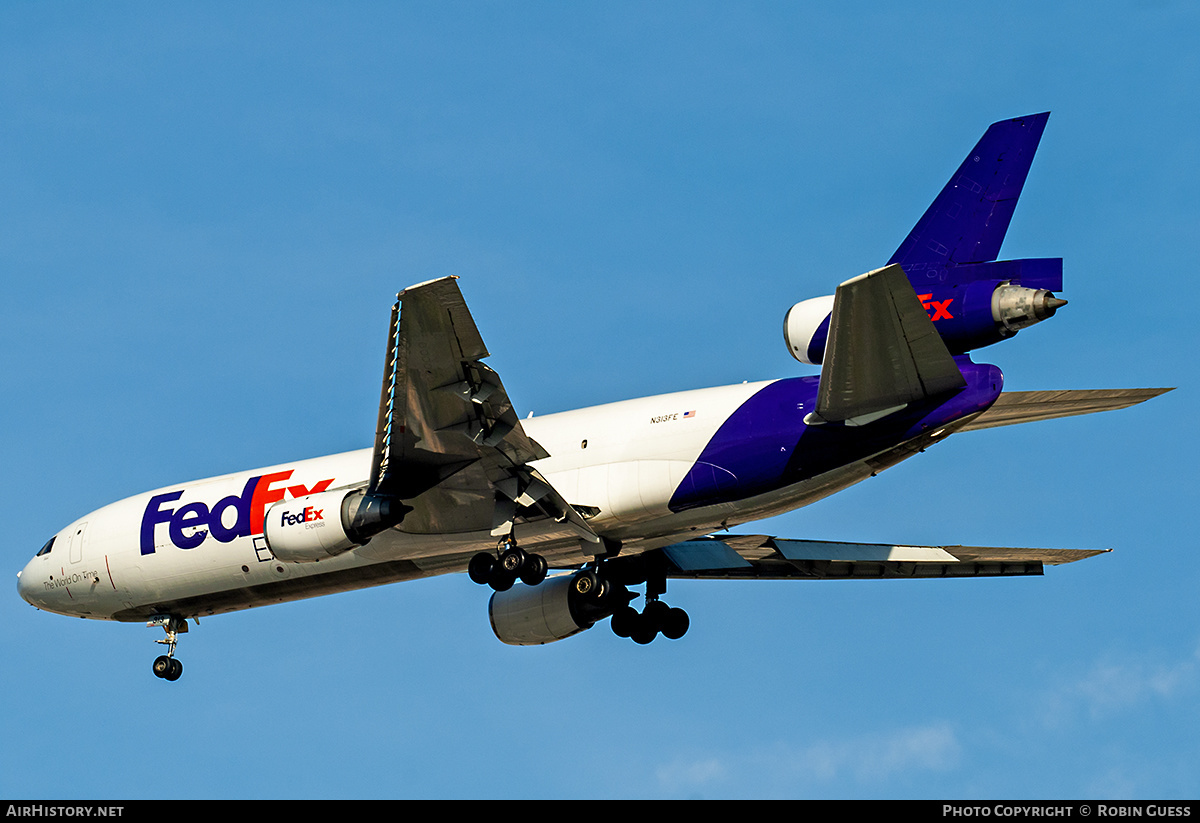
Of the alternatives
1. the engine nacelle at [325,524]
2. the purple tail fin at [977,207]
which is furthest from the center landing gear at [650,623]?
the purple tail fin at [977,207]

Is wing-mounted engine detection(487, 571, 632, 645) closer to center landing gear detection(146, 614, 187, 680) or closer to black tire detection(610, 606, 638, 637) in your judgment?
black tire detection(610, 606, 638, 637)

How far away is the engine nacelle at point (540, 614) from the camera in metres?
29.8

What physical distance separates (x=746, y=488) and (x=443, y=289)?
6421 mm

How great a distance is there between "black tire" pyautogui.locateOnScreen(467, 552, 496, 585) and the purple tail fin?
28.5 feet

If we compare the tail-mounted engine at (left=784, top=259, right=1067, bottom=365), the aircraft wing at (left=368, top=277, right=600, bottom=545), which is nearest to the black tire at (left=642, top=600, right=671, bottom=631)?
the aircraft wing at (left=368, top=277, right=600, bottom=545)

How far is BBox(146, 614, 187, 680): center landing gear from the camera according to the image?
3031 centimetres

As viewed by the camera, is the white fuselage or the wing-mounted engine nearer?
the white fuselage

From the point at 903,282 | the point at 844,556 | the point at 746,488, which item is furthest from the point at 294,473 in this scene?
the point at 903,282

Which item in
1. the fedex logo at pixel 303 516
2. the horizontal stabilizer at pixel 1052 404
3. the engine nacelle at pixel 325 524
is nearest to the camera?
the horizontal stabilizer at pixel 1052 404

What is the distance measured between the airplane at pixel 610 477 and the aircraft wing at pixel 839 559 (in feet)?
0.16

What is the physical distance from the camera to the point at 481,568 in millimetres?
26016

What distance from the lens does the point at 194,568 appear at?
95.8ft

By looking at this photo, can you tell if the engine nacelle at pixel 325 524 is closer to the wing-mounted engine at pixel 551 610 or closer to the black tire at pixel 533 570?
the black tire at pixel 533 570

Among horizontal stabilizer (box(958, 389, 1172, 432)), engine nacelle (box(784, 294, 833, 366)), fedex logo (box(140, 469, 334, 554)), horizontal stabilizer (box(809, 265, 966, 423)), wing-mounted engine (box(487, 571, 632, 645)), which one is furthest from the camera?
wing-mounted engine (box(487, 571, 632, 645))
